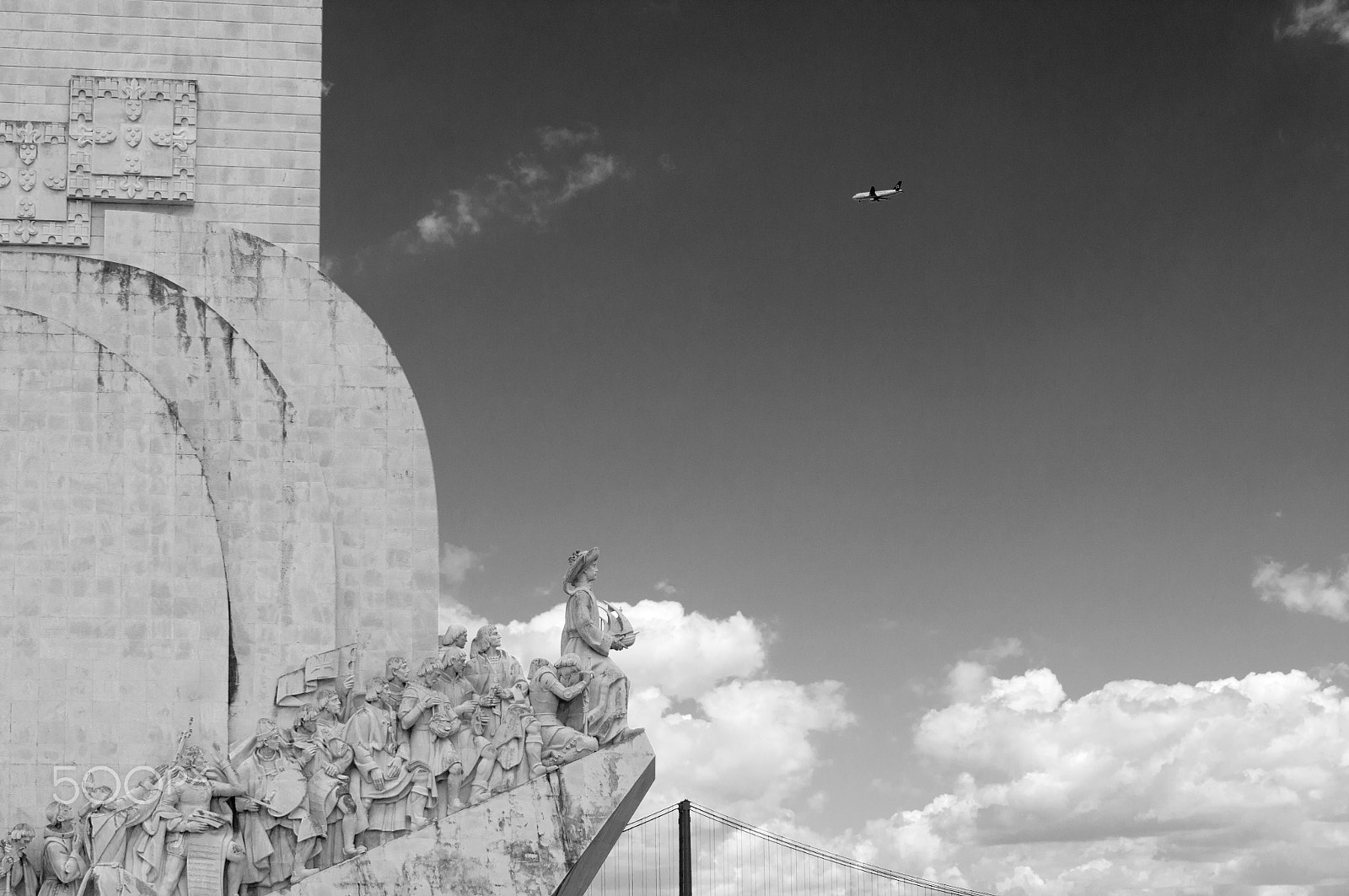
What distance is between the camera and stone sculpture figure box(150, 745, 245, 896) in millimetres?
18594

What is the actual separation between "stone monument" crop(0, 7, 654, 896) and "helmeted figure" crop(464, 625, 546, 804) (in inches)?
1.2

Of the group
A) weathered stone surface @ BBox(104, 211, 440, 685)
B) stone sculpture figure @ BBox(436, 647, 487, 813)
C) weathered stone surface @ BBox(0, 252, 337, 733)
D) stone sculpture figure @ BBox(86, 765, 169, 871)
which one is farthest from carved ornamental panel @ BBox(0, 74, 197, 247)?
stone sculpture figure @ BBox(86, 765, 169, 871)

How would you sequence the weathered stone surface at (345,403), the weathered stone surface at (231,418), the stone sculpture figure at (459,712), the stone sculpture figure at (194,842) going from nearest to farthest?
1. the stone sculpture figure at (194,842)
2. the stone sculpture figure at (459,712)
3. the weathered stone surface at (231,418)
4. the weathered stone surface at (345,403)

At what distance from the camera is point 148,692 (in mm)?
20391

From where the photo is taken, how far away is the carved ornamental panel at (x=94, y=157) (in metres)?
22.9

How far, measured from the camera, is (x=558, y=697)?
20.0 metres

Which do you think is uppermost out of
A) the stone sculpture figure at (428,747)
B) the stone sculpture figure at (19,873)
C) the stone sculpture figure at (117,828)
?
the stone sculpture figure at (428,747)

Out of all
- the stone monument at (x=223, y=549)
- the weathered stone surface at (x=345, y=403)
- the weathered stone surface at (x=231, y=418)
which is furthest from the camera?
the weathered stone surface at (x=345, y=403)

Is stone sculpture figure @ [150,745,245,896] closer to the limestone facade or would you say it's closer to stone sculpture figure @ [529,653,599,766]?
the limestone facade

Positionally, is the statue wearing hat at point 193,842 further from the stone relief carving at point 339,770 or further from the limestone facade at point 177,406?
the limestone facade at point 177,406

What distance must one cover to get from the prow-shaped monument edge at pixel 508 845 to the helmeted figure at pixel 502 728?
245 mm

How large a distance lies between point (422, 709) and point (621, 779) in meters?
2.18

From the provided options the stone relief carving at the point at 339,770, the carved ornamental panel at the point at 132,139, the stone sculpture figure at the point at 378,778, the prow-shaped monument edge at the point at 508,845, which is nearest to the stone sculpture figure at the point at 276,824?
the stone relief carving at the point at 339,770

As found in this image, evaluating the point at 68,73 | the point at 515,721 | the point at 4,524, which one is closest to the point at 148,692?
the point at 4,524
